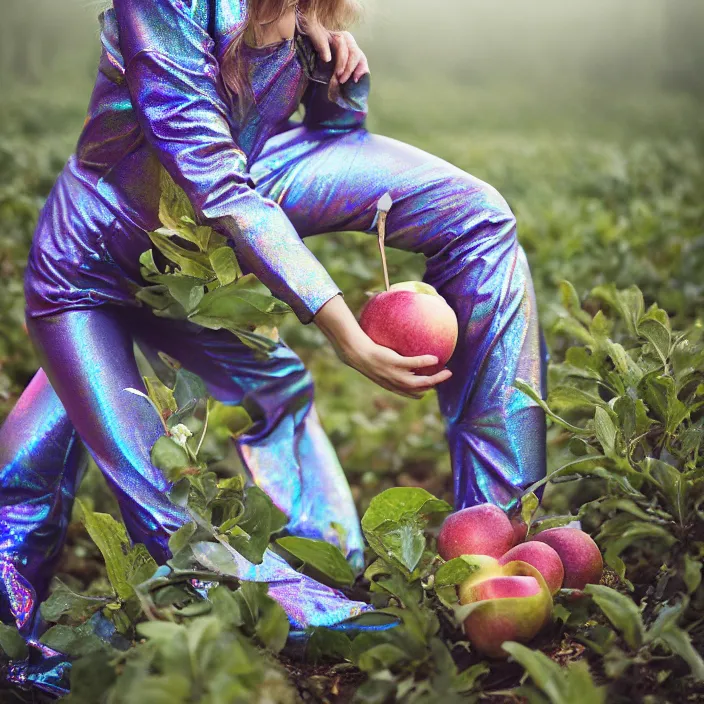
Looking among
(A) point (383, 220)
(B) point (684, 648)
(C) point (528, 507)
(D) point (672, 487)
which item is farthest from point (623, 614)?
(A) point (383, 220)

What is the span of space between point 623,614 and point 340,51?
911mm

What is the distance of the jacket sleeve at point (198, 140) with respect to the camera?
47.6 inches

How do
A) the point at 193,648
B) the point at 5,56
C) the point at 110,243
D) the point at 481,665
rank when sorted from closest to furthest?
the point at 193,648 → the point at 481,665 → the point at 110,243 → the point at 5,56

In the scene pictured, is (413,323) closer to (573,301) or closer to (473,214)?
(473,214)

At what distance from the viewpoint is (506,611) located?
1079 millimetres

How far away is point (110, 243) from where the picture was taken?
1368 mm

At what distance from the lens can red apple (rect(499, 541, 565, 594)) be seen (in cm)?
116

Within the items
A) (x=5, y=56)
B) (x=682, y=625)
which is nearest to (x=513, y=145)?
(x=5, y=56)

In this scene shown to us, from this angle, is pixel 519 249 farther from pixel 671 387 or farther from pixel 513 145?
pixel 513 145

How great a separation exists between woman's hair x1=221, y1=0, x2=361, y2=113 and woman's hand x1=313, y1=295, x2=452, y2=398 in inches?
13.8

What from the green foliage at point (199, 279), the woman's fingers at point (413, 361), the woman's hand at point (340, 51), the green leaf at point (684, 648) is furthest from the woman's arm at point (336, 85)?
the green leaf at point (684, 648)

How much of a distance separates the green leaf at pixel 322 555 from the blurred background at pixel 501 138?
0.36 m

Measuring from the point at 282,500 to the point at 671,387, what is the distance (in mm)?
716

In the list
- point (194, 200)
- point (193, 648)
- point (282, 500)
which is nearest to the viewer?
point (193, 648)
